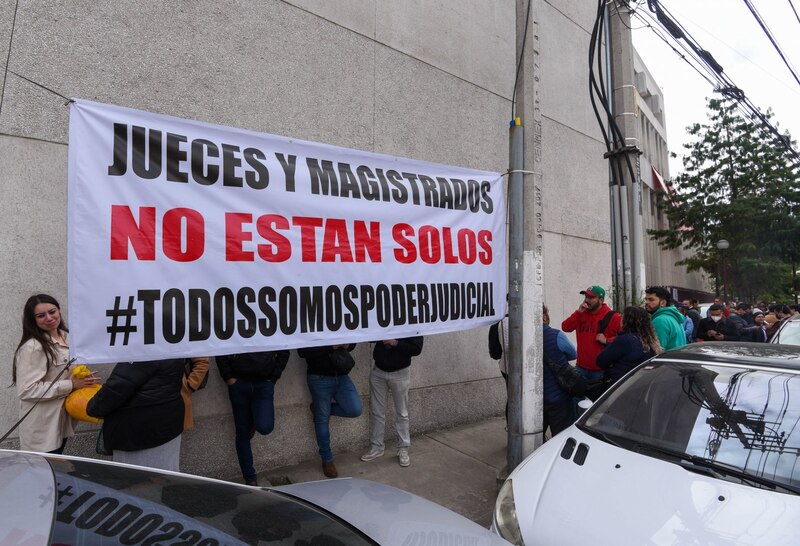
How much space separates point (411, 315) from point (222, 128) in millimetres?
1800

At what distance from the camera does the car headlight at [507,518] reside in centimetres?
241

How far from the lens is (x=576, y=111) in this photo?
26.9 ft

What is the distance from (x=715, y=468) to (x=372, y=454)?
3.11 metres

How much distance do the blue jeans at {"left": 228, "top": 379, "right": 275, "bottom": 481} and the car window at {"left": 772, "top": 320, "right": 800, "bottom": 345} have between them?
6.72 metres

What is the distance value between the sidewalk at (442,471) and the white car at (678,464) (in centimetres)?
138

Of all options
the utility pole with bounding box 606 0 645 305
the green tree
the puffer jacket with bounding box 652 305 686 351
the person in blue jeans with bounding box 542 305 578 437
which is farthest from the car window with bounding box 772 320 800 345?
the green tree

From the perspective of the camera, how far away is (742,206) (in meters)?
24.2

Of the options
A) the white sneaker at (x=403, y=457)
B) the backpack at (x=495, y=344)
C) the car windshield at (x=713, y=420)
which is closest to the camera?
the car windshield at (x=713, y=420)

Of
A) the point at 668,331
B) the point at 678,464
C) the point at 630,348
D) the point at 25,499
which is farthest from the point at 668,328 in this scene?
the point at 25,499

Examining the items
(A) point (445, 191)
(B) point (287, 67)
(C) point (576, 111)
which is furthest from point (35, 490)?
(C) point (576, 111)

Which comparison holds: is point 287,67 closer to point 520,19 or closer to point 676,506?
point 520,19

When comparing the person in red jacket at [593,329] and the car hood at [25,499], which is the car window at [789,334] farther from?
the car hood at [25,499]

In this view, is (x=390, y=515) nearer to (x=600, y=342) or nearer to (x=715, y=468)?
(x=715, y=468)

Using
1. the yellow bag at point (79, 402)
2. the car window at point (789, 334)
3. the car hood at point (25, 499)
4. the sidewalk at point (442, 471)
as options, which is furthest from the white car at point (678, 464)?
the car window at point (789, 334)
